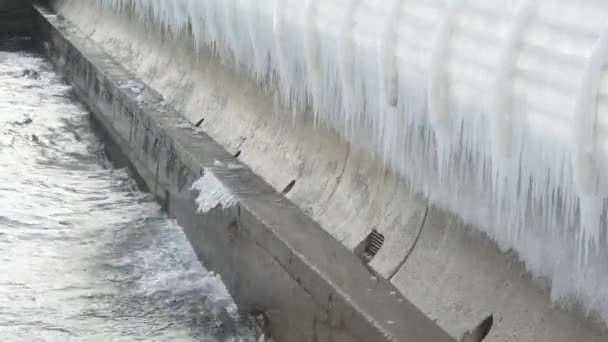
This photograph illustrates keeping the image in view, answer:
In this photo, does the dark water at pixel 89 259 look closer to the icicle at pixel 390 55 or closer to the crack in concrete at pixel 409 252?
the crack in concrete at pixel 409 252

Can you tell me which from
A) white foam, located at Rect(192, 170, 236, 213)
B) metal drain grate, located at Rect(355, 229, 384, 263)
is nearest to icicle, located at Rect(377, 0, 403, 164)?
metal drain grate, located at Rect(355, 229, 384, 263)

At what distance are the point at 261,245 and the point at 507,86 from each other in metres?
1.64

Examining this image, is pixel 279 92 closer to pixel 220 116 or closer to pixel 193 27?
pixel 220 116

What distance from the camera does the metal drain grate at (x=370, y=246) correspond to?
382 centimetres

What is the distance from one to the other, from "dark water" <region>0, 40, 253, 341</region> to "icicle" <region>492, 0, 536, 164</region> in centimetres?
180

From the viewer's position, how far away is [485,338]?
3.09 m

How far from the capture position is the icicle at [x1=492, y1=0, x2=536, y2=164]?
8.82ft

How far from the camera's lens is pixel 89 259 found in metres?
5.07

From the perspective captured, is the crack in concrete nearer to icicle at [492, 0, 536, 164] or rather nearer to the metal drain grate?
the metal drain grate

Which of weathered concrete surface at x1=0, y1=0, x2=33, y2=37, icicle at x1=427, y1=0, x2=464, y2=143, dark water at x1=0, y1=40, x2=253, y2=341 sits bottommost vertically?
weathered concrete surface at x1=0, y1=0, x2=33, y2=37

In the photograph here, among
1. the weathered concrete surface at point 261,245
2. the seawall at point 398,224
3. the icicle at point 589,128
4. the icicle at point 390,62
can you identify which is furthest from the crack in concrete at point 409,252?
the icicle at point 589,128

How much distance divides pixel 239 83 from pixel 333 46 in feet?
6.21

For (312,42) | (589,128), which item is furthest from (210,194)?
(589,128)

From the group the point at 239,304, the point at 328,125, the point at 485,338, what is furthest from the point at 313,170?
the point at 485,338
